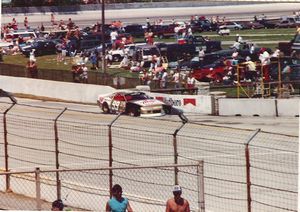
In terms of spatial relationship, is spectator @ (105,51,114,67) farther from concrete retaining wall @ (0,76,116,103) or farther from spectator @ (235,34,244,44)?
spectator @ (235,34,244,44)

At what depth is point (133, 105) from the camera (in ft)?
110

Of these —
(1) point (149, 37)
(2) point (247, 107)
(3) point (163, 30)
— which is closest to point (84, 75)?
(2) point (247, 107)

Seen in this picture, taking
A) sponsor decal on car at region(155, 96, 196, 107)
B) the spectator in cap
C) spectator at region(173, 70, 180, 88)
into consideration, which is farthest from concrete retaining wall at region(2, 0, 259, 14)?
the spectator in cap

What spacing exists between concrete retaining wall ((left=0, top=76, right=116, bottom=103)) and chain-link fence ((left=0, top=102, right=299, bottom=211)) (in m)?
7.21

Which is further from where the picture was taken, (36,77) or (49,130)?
(36,77)

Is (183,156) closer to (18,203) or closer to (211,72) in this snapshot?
(18,203)

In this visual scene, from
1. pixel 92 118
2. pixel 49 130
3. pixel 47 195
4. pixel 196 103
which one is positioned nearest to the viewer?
pixel 47 195

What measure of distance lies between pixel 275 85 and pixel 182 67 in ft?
19.9

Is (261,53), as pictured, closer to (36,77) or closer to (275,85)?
(275,85)

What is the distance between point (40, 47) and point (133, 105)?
42.6 feet

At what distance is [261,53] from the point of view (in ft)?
137

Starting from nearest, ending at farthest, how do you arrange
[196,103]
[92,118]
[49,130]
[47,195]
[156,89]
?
[47,195], [49,130], [92,118], [196,103], [156,89]

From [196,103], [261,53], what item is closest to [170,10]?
[261,53]

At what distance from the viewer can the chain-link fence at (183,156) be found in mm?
17672
